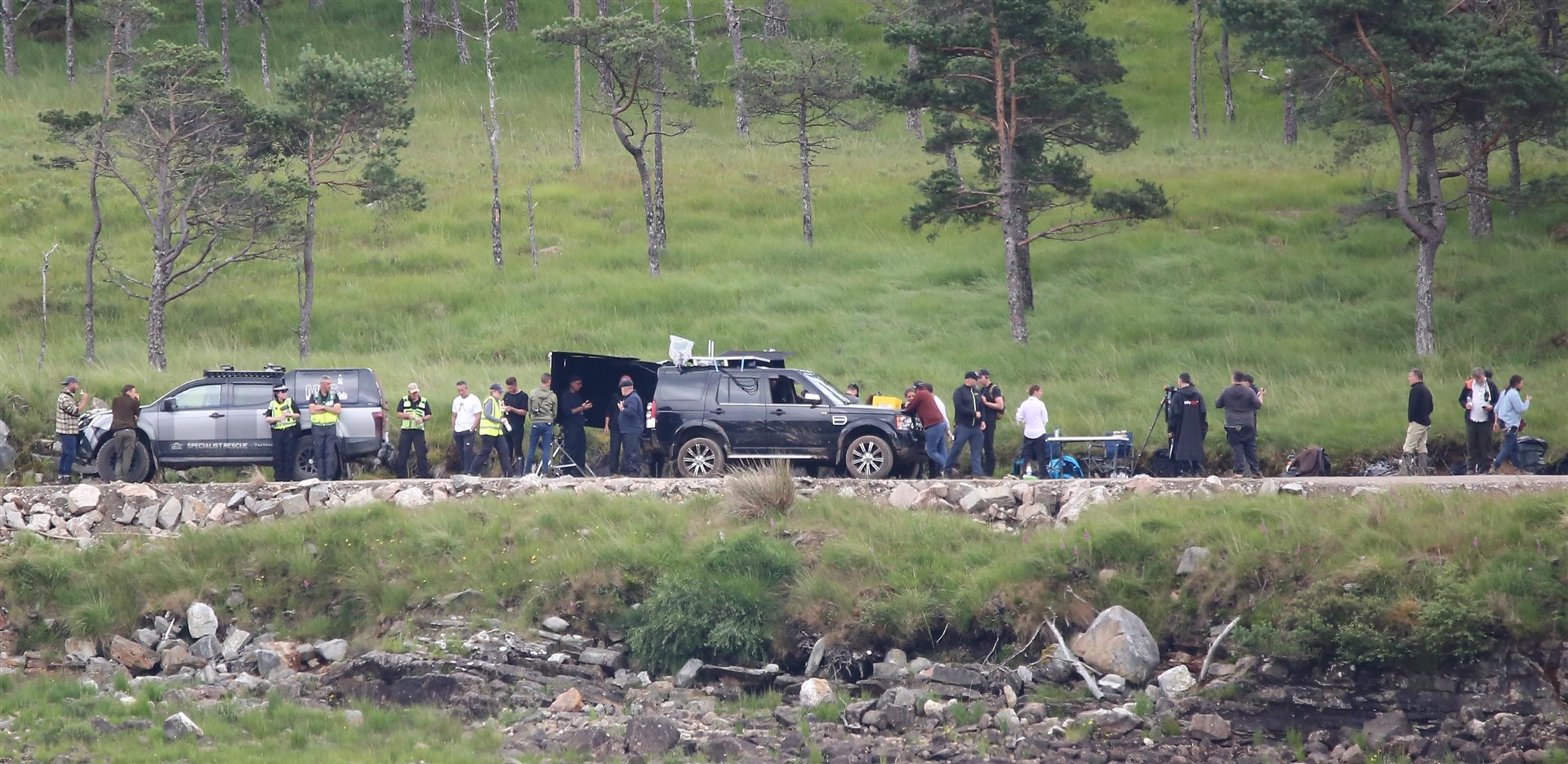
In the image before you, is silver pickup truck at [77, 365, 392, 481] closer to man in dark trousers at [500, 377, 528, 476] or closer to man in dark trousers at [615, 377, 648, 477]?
man in dark trousers at [500, 377, 528, 476]

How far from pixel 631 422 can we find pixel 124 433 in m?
6.92

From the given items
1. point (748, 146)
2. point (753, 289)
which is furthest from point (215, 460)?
point (748, 146)

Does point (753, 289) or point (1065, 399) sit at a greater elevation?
point (753, 289)

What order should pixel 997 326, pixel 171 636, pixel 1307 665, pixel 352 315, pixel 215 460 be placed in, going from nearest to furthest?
pixel 1307 665 → pixel 171 636 → pixel 215 460 → pixel 997 326 → pixel 352 315

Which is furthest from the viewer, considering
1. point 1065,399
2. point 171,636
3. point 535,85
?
point 535,85

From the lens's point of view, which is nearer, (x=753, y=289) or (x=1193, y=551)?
(x=1193, y=551)

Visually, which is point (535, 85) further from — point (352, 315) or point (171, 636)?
point (171, 636)

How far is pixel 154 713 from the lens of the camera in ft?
47.2

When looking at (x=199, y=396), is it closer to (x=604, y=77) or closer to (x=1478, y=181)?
(x=1478, y=181)

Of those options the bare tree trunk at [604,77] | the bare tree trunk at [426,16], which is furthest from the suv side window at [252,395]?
the bare tree trunk at [426,16]

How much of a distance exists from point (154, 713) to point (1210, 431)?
50.8 ft

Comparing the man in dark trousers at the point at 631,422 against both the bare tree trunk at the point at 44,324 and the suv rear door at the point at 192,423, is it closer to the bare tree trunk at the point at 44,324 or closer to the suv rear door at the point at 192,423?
the suv rear door at the point at 192,423

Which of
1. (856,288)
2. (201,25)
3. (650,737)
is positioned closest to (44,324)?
(856,288)

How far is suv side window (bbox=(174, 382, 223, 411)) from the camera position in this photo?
65.6 feet
